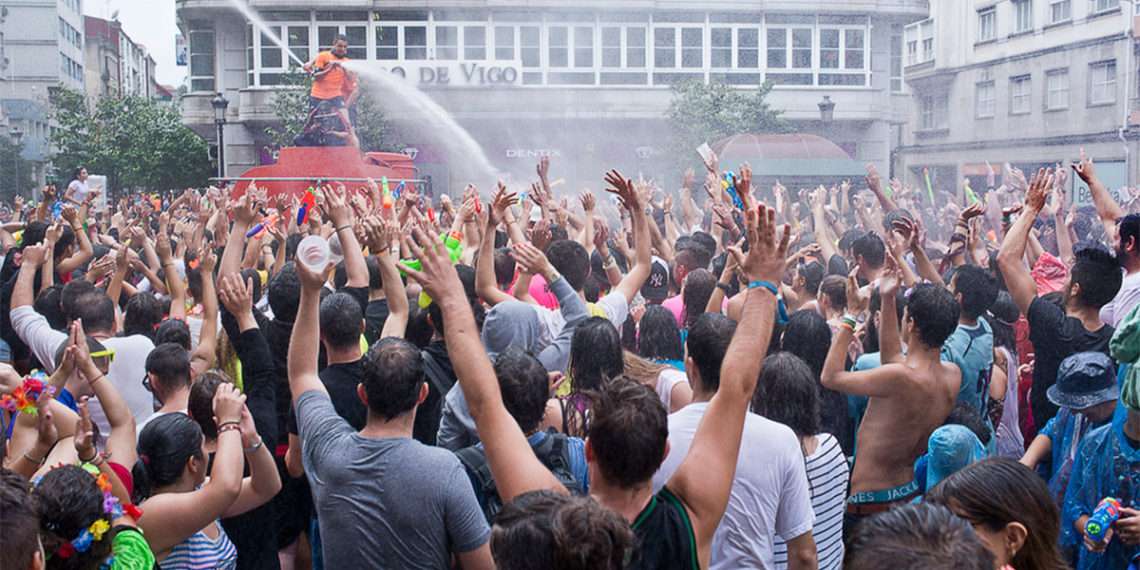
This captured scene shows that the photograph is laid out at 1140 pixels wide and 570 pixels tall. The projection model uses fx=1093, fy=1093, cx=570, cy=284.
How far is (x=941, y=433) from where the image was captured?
3549 millimetres

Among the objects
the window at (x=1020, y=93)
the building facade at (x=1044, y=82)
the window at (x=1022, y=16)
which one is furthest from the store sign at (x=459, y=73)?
the window at (x=1022, y=16)

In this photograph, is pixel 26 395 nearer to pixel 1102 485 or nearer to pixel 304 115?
pixel 1102 485

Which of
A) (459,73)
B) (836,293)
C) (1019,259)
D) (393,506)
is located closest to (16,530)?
(393,506)

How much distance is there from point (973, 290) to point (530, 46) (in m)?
27.6

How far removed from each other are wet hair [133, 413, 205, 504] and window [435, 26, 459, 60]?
2931 centimetres

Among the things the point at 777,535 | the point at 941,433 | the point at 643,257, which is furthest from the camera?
the point at 643,257

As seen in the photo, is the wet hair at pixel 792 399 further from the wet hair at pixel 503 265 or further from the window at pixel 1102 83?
the window at pixel 1102 83

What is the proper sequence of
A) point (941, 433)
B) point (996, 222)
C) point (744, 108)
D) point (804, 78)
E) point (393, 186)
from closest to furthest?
point (941, 433) → point (996, 222) → point (393, 186) → point (744, 108) → point (804, 78)

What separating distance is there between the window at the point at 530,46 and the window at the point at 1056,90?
14.6m

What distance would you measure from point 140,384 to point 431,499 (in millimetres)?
2319

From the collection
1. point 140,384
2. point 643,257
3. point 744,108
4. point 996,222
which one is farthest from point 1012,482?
point 744,108

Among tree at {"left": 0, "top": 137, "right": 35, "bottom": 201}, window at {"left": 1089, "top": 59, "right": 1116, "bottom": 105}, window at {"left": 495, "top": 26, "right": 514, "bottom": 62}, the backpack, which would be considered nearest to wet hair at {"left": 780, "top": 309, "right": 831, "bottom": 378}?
the backpack

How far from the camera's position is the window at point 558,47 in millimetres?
31219

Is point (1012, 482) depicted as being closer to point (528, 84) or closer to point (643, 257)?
point (643, 257)
